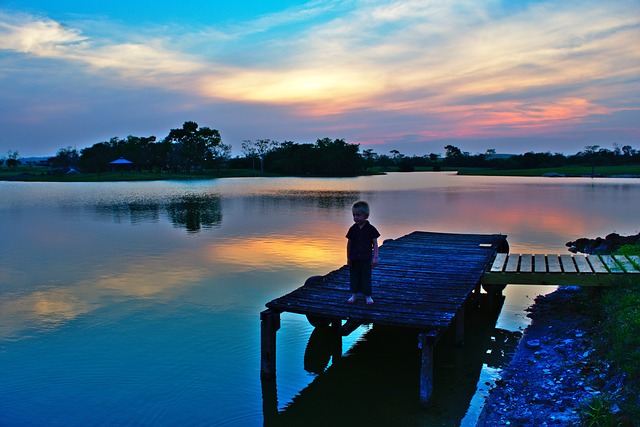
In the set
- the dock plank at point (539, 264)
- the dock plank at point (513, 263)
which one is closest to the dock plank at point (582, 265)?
the dock plank at point (539, 264)

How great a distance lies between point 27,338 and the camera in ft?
28.1

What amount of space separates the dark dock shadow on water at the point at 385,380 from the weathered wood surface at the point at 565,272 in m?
1.01

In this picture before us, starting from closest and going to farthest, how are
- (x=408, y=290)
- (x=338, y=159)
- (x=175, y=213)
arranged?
(x=408, y=290), (x=175, y=213), (x=338, y=159)

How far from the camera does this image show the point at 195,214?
29.6 m

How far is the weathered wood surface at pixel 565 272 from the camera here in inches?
355

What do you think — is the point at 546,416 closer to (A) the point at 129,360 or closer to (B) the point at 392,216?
(A) the point at 129,360

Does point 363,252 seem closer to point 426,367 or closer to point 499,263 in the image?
point 426,367

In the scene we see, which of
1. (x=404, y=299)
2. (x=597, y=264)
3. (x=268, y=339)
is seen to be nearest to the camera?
(x=268, y=339)

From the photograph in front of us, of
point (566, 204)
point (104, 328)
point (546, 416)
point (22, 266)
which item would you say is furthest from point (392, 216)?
point (546, 416)

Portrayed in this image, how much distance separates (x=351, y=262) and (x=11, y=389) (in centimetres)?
475

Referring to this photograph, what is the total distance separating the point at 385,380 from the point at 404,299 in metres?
1.15

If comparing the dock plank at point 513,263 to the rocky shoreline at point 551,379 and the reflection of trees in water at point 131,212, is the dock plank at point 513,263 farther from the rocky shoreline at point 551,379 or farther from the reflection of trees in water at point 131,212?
the reflection of trees in water at point 131,212

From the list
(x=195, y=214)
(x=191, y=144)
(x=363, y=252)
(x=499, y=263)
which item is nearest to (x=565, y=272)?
(x=499, y=263)

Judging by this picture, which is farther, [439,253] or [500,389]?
[439,253]
